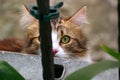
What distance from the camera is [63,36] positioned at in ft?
4.39

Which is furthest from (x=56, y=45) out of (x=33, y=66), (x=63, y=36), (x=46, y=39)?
(x=46, y=39)

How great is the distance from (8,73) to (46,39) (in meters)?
0.06

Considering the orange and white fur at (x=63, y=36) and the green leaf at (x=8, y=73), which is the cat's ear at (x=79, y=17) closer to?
the orange and white fur at (x=63, y=36)

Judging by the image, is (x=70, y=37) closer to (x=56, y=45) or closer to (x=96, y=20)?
(x=56, y=45)

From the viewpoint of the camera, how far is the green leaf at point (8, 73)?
41 cm

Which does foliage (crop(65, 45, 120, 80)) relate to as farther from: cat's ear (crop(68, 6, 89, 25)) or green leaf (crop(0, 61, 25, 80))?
cat's ear (crop(68, 6, 89, 25))

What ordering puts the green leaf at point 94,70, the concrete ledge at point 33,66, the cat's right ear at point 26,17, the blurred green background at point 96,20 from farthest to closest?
1. the blurred green background at point 96,20
2. the cat's right ear at point 26,17
3. the concrete ledge at point 33,66
4. the green leaf at point 94,70

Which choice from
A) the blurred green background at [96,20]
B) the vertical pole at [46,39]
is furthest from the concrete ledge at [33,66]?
the blurred green background at [96,20]

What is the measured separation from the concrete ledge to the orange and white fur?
511 mm

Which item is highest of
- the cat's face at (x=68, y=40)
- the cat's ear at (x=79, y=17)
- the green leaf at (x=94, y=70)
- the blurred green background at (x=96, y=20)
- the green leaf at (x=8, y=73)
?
the green leaf at (x=94, y=70)

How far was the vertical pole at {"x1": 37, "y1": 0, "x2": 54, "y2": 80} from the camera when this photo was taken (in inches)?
15.9

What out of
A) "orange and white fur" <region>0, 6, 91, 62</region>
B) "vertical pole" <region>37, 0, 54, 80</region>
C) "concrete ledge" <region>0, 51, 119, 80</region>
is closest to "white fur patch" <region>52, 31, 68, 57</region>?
"orange and white fur" <region>0, 6, 91, 62</region>

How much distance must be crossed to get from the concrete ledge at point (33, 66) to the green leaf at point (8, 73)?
0.85 ft

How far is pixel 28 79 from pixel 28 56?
0.12 m
